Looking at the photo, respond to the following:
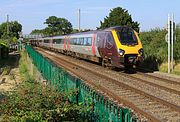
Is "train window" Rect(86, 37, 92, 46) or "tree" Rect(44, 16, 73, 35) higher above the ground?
"tree" Rect(44, 16, 73, 35)

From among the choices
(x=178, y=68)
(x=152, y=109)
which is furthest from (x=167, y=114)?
(x=178, y=68)

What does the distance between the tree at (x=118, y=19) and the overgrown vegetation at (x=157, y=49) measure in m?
31.1

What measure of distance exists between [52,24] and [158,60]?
142m

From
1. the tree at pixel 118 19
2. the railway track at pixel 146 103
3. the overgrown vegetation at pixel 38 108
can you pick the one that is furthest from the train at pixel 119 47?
the tree at pixel 118 19

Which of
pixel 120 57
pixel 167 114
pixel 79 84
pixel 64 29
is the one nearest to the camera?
pixel 79 84

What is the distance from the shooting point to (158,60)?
2581 centimetres

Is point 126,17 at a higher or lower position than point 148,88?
higher

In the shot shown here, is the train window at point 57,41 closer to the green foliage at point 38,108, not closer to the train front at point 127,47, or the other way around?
the train front at point 127,47

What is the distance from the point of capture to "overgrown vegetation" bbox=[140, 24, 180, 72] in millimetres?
25248

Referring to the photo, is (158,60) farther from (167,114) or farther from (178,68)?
(167,114)

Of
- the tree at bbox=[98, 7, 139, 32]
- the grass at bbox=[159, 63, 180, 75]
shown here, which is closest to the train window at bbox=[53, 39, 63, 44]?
the tree at bbox=[98, 7, 139, 32]

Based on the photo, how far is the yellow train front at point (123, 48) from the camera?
2092cm

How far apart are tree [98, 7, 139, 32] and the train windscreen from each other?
40.0 meters

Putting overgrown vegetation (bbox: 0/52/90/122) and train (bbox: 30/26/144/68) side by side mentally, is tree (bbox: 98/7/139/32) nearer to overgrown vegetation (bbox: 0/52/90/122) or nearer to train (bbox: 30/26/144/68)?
train (bbox: 30/26/144/68)
